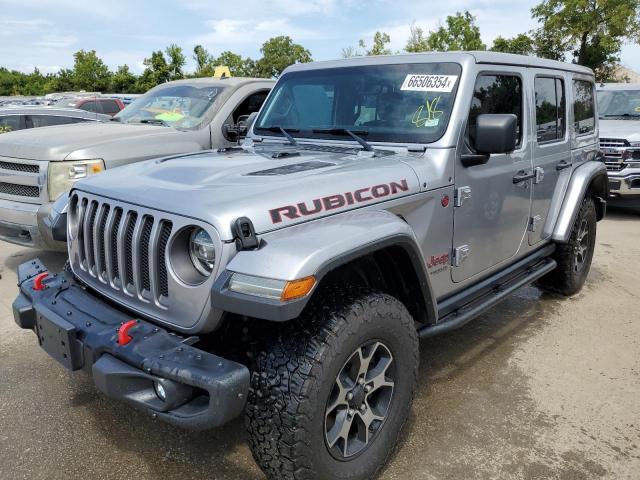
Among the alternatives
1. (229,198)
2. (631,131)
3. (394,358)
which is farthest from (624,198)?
(229,198)

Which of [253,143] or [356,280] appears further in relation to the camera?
[253,143]

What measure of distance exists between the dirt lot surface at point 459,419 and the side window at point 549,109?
4.95 feet

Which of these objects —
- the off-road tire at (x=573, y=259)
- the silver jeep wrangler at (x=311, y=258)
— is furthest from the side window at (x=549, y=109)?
the off-road tire at (x=573, y=259)

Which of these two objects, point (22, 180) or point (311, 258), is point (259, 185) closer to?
point (311, 258)

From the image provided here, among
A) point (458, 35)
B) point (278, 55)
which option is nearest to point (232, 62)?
point (278, 55)

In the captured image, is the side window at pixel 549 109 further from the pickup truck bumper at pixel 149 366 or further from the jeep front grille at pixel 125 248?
the pickup truck bumper at pixel 149 366

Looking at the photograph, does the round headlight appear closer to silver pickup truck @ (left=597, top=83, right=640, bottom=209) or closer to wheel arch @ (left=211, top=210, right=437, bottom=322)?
wheel arch @ (left=211, top=210, right=437, bottom=322)

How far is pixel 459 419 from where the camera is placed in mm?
3107

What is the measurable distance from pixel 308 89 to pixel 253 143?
521mm

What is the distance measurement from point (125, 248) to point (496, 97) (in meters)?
2.46

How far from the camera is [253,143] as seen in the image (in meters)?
3.84

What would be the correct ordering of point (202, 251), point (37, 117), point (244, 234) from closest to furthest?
point (244, 234)
point (202, 251)
point (37, 117)

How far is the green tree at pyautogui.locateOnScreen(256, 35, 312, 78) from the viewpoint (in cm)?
5831

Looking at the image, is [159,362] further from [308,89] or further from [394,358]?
[308,89]
